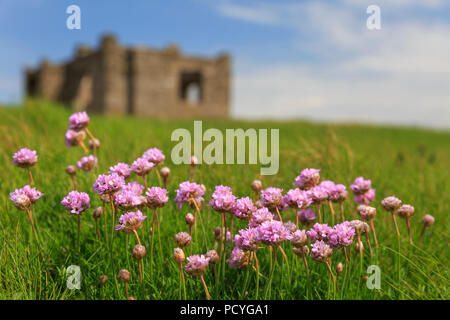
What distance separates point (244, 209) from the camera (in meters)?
1.95

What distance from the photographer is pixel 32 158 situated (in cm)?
245

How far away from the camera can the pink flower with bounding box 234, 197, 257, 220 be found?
1.95 m

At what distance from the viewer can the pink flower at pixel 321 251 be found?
186 centimetres

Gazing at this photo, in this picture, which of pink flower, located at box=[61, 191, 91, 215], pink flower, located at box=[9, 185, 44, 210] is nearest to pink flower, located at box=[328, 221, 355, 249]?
pink flower, located at box=[61, 191, 91, 215]

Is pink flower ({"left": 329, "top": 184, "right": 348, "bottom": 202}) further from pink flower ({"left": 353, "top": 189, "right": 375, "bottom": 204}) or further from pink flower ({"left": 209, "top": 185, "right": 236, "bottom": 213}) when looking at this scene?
pink flower ({"left": 209, "top": 185, "right": 236, "bottom": 213})

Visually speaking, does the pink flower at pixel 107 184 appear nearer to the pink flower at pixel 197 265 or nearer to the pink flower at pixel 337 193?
the pink flower at pixel 197 265

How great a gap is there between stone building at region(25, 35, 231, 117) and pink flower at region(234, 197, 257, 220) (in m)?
23.6

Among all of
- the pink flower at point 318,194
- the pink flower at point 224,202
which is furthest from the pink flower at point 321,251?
the pink flower at point 224,202

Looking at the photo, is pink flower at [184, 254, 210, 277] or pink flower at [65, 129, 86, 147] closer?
pink flower at [184, 254, 210, 277]

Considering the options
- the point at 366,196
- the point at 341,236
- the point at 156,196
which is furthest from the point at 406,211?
the point at 156,196

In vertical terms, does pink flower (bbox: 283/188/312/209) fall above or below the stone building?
below

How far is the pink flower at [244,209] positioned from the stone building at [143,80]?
23595mm
